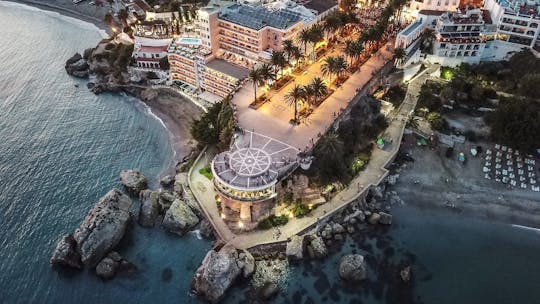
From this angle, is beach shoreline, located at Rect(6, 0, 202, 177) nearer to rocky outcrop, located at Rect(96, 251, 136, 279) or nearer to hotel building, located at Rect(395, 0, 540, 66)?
rocky outcrop, located at Rect(96, 251, 136, 279)

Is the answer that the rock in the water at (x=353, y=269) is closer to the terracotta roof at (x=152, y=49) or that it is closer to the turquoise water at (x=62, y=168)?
the turquoise water at (x=62, y=168)

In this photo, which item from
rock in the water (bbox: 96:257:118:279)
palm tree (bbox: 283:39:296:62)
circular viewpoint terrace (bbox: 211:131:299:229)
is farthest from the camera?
palm tree (bbox: 283:39:296:62)

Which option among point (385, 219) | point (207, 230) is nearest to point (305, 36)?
point (385, 219)

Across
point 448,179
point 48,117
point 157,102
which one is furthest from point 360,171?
point 48,117

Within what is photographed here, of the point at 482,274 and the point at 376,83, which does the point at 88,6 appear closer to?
the point at 376,83

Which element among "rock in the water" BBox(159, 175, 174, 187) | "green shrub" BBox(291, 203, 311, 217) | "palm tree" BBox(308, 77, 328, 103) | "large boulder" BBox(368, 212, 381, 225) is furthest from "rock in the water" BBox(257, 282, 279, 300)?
"palm tree" BBox(308, 77, 328, 103)

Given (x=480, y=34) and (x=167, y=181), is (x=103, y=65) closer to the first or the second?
(x=167, y=181)
